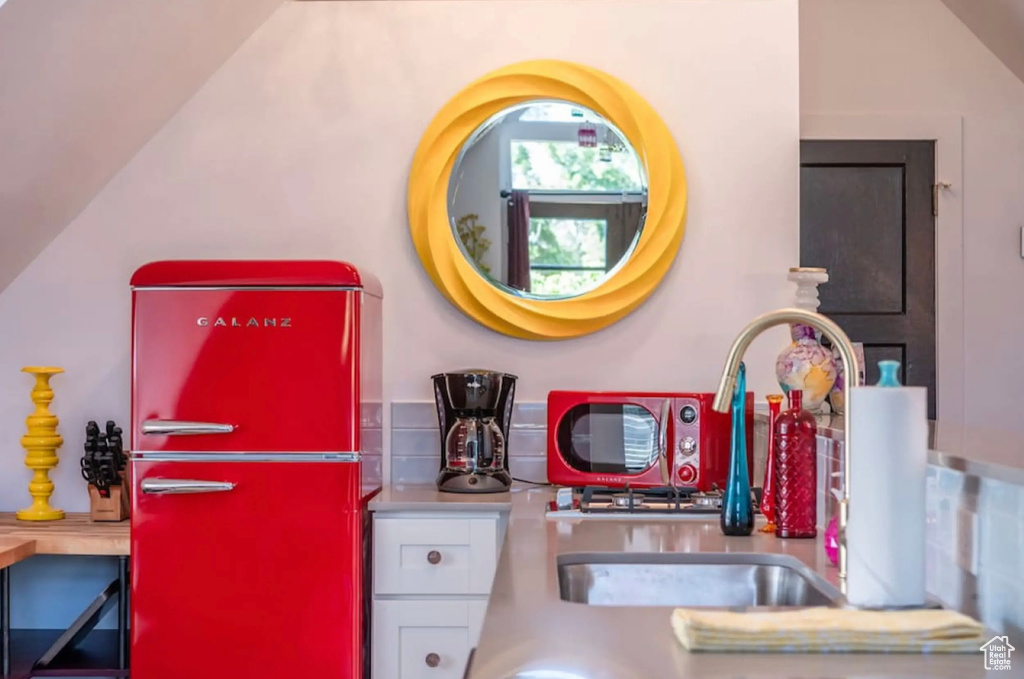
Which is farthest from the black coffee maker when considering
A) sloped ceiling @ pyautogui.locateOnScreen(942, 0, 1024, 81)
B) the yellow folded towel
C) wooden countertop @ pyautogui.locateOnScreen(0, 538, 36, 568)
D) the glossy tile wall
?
sloped ceiling @ pyautogui.locateOnScreen(942, 0, 1024, 81)

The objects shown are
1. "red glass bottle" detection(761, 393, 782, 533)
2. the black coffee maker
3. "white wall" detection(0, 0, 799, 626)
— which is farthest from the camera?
"white wall" detection(0, 0, 799, 626)

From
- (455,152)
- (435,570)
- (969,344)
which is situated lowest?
(435,570)

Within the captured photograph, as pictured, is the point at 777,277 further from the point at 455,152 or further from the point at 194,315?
the point at 194,315

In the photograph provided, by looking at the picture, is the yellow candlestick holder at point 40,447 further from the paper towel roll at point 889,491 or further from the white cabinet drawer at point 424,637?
the paper towel roll at point 889,491

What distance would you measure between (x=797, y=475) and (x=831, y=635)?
2.40 ft

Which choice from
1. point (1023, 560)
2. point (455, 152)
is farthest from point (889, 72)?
point (1023, 560)

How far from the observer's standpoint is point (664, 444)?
2480mm

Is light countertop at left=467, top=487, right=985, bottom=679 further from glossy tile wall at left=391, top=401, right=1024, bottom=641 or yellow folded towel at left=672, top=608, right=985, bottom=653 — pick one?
glossy tile wall at left=391, top=401, right=1024, bottom=641

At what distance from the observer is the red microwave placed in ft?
8.06

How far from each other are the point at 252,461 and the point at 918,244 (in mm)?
2419

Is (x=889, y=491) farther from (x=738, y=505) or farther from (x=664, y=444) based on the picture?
(x=664, y=444)

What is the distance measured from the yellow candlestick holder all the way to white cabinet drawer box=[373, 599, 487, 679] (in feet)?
3.32

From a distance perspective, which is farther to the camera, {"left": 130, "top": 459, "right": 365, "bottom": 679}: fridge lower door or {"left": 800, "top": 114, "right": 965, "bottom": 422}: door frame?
{"left": 800, "top": 114, "right": 965, "bottom": 422}: door frame

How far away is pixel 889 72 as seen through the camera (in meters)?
3.63
